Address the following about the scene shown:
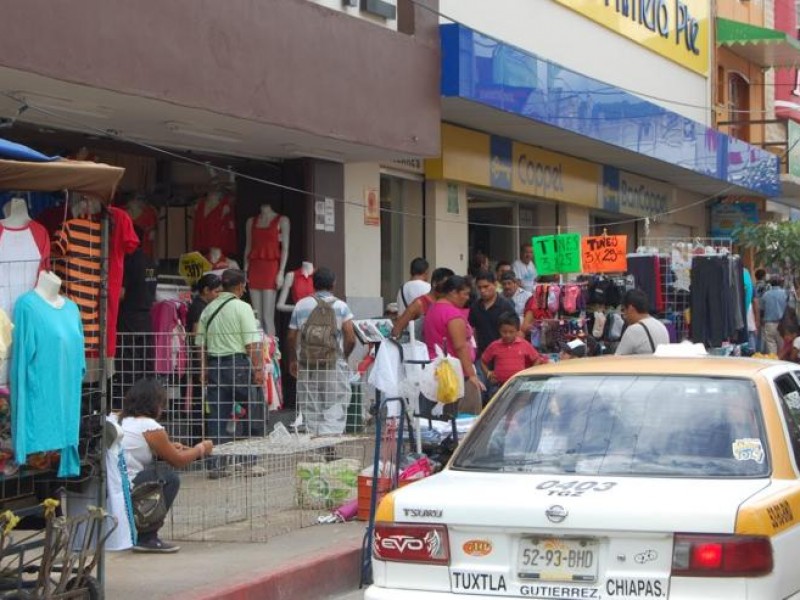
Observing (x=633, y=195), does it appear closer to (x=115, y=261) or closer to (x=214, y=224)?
(x=214, y=224)

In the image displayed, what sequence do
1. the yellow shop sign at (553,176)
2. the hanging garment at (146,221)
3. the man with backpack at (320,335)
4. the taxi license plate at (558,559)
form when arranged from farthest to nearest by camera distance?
1. the yellow shop sign at (553,176)
2. the hanging garment at (146,221)
3. the man with backpack at (320,335)
4. the taxi license plate at (558,559)

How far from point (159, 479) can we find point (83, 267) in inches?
74.9

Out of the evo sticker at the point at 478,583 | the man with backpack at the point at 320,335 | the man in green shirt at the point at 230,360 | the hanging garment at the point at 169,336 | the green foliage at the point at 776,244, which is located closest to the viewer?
the evo sticker at the point at 478,583

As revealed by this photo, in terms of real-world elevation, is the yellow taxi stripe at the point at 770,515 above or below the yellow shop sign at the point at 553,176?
below

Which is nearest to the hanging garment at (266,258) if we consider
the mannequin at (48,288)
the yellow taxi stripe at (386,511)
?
the mannequin at (48,288)

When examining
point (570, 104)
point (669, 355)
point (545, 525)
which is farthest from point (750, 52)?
point (545, 525)

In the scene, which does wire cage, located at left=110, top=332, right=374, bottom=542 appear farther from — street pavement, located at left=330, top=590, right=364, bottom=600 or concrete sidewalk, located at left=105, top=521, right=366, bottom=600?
street pavement, located at left=330, top=590, right=364, bottom=600

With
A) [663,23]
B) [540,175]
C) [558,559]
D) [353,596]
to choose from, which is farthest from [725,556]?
[663,23]

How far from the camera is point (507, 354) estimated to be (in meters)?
12.2

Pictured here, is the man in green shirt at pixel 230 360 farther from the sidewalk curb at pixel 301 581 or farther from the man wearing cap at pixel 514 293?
the man wearing cap at pixel 514 293

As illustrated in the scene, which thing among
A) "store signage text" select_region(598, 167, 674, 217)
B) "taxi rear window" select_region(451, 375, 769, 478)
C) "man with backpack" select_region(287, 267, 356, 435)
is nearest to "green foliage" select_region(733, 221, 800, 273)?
"store signage text" select_region(598, 167, 674, 217)

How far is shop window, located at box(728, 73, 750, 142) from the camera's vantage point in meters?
29.3

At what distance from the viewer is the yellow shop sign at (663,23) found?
20781 mm

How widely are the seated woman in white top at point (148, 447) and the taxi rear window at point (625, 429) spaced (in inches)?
109
